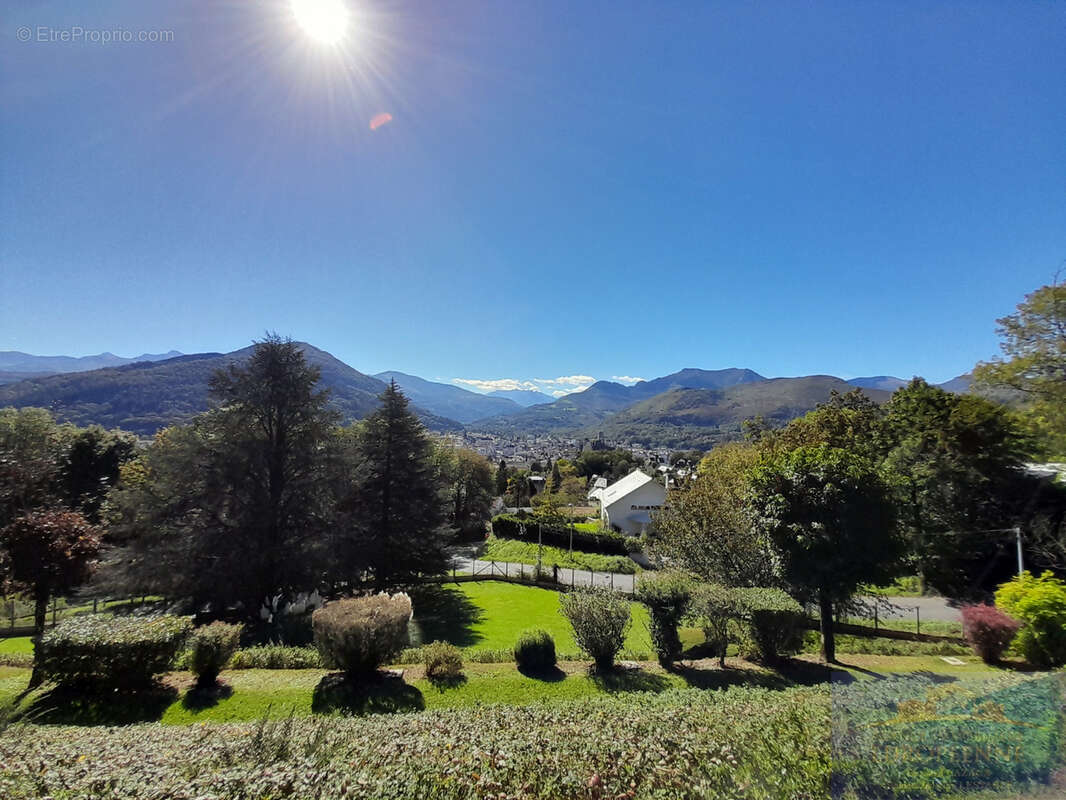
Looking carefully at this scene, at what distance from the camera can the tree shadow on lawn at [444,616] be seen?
1463 cm

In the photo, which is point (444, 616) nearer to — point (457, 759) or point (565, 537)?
point (457, 759)

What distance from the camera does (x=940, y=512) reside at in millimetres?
22781

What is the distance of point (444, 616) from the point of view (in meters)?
17.5

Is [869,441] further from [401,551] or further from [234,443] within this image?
[234,443]

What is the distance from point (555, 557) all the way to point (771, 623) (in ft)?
79.8

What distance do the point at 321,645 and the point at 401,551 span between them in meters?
11.8

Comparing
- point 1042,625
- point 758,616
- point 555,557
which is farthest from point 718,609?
point 555,557

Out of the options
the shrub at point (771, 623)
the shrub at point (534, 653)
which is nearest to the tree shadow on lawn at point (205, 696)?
the shrub at point (534, 653)

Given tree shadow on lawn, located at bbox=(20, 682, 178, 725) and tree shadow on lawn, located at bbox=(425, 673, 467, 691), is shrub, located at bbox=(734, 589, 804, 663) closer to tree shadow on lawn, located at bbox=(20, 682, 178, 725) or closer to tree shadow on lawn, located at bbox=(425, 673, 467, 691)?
tree shadow on lawn, located at bbox=(425, 673, 467, 691)

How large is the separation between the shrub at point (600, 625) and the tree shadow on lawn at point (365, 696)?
3.78m

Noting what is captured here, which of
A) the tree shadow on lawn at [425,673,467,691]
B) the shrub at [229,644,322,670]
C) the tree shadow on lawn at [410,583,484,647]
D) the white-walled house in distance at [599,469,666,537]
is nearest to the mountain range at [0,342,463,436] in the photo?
the white-walled house in distance at [599,469,666,537]

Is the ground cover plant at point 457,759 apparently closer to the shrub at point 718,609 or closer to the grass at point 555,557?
the shrub at point 718,609

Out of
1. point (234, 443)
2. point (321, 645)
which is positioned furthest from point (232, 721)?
point (234, 443)

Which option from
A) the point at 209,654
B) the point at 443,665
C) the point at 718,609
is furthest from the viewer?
the point at 718,609
